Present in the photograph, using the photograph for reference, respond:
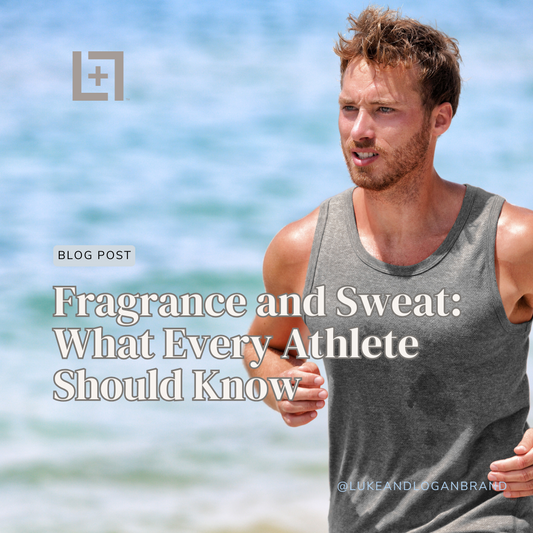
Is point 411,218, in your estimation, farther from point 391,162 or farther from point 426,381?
point 426,381

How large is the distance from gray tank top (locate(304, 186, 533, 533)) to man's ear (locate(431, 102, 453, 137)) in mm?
267

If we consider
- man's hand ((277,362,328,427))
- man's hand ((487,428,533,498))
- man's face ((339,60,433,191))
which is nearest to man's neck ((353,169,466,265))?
man's face ((339,60,433,191))

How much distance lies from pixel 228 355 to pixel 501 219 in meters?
1.17

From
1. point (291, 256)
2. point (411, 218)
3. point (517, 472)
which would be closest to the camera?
point (517, 472)

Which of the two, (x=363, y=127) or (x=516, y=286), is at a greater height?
(x=363, y=127)

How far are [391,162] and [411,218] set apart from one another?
0.84 ft

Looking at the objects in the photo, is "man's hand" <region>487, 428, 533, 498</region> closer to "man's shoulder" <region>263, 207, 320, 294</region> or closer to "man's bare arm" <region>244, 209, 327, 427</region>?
"man's bare arm" <region>244, 209, 327, 427</region>

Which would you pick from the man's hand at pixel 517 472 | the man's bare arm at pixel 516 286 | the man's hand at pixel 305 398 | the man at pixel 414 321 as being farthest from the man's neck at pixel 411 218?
the man's hand at pixel 517 472

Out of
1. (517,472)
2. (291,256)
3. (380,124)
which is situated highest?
(380,124)

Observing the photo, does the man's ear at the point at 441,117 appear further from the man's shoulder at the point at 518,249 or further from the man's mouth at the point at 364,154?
the man's shoulder at the point at 518,249

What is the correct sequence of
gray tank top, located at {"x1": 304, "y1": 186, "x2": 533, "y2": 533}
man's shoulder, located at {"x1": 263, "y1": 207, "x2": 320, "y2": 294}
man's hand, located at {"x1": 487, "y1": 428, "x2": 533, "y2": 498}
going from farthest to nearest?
man's shoulder, located at {"x1": 263, "y1": 207, "x2": 320, "y2": 294}
gray tank top, located at {"x1": 304, "y1": 186, "x2": 533, "y2": 533}
man's hand, located at {"x1": 487, "y1": 428, "x2": 533, "y2": 498}

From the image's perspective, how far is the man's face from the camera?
8.63ft

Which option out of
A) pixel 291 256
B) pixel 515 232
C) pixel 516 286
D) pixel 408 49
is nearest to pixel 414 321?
pixel 516 286

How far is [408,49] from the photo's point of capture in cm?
266
